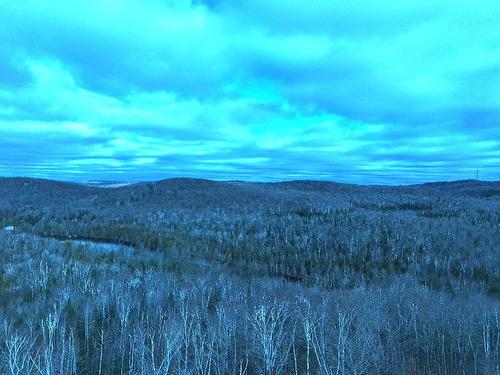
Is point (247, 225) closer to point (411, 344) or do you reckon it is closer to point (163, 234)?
point (163, 234)

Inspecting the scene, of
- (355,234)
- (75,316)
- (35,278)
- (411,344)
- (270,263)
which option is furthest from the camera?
(355,234)

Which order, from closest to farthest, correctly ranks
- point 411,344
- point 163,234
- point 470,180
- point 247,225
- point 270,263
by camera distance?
point 411,344 < point 270,263 < point 163,234 < point 247,225 < point 470,180

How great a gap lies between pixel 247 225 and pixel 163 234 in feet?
21.1

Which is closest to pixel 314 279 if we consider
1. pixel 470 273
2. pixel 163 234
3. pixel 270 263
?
pixel 270 263

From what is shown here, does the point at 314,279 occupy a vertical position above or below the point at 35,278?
below

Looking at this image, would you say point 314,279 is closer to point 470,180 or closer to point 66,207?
point 66,207

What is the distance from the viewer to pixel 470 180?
114 meters

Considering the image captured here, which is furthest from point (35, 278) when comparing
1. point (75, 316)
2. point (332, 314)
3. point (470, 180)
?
point (470, 180)

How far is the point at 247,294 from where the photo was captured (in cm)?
1114

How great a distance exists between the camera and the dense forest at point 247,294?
6715mm

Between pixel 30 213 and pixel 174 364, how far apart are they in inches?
1279

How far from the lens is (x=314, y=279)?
15.2 m

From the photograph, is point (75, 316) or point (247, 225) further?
point (247, 225)

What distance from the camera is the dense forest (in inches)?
264
